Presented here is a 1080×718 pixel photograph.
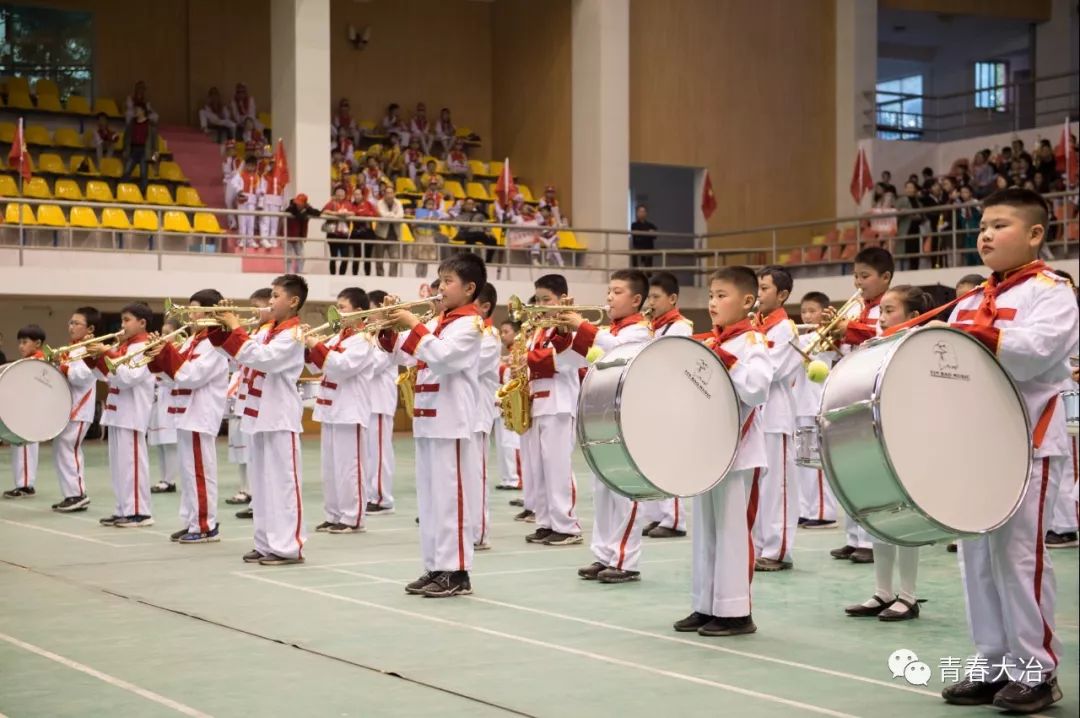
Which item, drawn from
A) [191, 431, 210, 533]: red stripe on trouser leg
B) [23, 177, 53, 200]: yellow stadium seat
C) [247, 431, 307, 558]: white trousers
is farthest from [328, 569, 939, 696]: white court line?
[23, 177, 53, 200]: yellow stadium seat

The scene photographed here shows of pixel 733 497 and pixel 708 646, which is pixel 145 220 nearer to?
pixel 733 497

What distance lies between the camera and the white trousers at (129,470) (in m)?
11.7

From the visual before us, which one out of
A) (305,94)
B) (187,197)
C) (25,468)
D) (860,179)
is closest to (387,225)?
(305,94)

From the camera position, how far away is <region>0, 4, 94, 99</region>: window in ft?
83.0

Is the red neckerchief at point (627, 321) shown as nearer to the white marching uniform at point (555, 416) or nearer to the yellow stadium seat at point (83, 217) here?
the white marching uniform at point (555, 416)

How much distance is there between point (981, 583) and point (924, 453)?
2.91ft

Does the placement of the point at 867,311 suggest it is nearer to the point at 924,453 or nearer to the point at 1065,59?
the point at 924,453

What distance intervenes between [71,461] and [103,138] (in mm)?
11686

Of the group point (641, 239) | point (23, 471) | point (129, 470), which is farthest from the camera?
point (641, 239)

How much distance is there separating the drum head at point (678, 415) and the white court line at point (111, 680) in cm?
227

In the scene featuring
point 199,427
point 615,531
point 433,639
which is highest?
point 199,427

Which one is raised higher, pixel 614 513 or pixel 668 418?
pixel 668 418

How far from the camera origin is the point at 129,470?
11734 mm

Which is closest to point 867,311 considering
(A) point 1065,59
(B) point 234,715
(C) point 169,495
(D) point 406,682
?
(D) point 406,682
